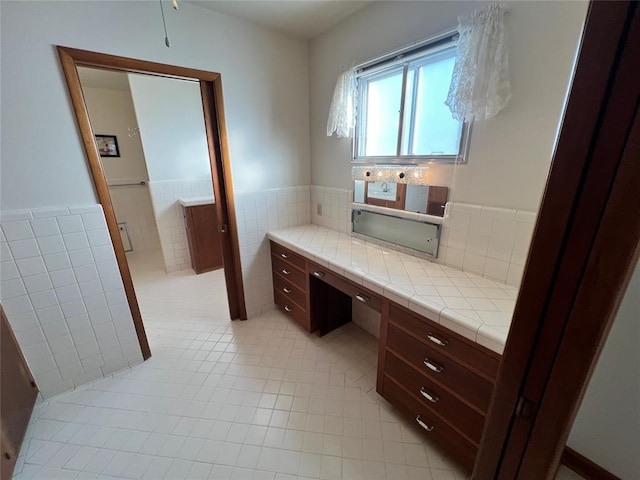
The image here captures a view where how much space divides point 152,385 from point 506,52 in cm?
282

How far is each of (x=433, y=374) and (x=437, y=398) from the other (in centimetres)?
12

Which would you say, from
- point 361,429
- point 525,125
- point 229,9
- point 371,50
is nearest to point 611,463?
point 361,429

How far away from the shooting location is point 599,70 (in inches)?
14.1

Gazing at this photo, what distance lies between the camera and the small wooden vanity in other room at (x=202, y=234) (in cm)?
332

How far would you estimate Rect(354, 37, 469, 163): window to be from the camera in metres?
1.52

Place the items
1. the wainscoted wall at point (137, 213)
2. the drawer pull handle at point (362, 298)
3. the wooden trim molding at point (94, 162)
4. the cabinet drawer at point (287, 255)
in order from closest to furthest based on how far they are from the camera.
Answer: the wooden trim molding at point (94, 162)
the drawer pull handle at point (362, 298)
the cabinet drawer at point (287, 255)
the wainscoted wall at point (137, 213)

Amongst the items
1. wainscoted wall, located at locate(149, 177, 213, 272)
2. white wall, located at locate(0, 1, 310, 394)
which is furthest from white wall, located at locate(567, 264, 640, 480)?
wainscoted wall, located at locate(149, 177, 213, 272)

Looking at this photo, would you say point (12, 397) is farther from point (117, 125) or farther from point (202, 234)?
point (117, 125)

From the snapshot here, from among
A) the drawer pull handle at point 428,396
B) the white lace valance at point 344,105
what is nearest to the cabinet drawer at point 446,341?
the drawer pull handle at point 428,396

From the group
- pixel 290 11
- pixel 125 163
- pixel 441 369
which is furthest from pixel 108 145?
pixel 441 369

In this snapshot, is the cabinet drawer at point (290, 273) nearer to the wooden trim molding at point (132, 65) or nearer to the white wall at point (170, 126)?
the wooden trim molding at point (132, 65)

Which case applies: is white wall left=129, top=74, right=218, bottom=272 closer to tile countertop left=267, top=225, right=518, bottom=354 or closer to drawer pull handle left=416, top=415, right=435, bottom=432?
tile countertop left=267, top=225, right=518, bottom=354

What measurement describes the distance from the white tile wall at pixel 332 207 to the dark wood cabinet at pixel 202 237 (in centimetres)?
159

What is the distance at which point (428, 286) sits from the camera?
4.51ft
